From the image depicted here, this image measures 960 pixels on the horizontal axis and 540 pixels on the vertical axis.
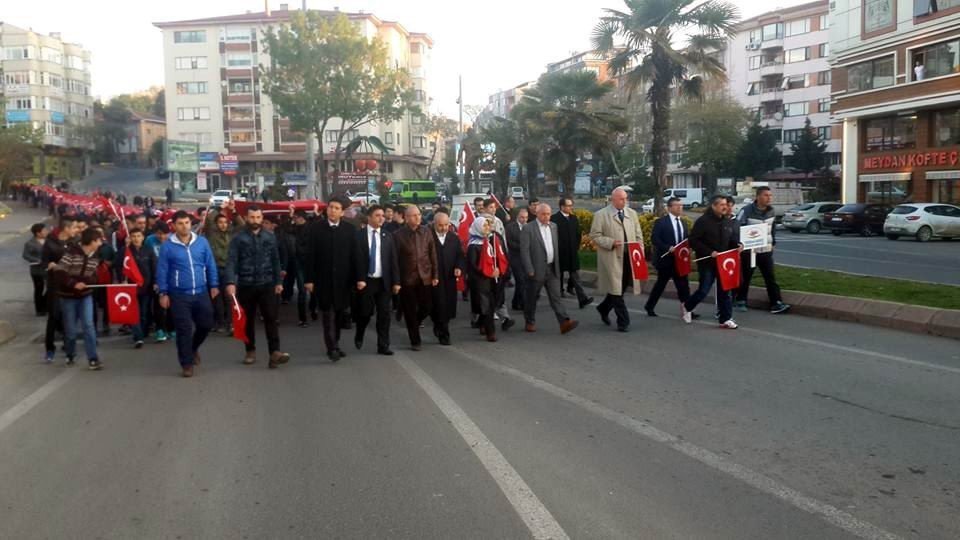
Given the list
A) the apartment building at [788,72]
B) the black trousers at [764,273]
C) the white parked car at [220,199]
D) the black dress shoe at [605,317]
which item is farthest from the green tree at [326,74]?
the apartment building at [788,72]

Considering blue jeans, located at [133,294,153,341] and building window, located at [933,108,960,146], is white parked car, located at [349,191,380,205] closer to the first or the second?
blue jeans, located at [133,294,153,341]

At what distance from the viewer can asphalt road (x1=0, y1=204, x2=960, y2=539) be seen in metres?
5.02

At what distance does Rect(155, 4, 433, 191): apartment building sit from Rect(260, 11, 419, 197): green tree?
35686 mm

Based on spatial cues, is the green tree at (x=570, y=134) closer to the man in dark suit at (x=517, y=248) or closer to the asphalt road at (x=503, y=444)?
the man in dark suit at (x=517, y=248)

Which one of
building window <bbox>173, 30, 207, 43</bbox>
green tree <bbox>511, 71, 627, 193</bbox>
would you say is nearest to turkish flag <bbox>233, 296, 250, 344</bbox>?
green tree <bbox>511, 71, 627, 193</bbox>

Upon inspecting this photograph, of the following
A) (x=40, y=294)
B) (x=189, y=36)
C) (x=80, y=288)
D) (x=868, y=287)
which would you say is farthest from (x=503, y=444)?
(x=189, y=36)

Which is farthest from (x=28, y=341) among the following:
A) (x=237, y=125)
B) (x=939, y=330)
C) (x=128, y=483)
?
(x=237, y=125)

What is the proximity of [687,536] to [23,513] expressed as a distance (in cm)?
385

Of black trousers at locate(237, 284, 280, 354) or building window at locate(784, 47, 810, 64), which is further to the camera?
building window at locate(784, 47, 810, 64)

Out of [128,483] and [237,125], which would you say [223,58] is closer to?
[237,125]

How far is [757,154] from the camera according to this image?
71.2 m

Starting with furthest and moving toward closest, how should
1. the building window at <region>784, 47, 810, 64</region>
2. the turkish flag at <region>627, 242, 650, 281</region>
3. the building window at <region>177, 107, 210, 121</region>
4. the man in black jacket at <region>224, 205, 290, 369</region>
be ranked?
the building window at <region>177, 107, 210, 121</region>
the building window at <region>784, 47, 810, 64</region>
the turkish flag at <region>627, 242, 650, 281</region>
the man in black jacket at <region>224, 205, 290, 369</region>

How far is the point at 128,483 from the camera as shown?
5.78 metres

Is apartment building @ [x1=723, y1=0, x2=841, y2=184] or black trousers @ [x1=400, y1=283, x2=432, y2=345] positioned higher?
apartment building @ [x1=723, y1=0, x2=841, y2=184]
